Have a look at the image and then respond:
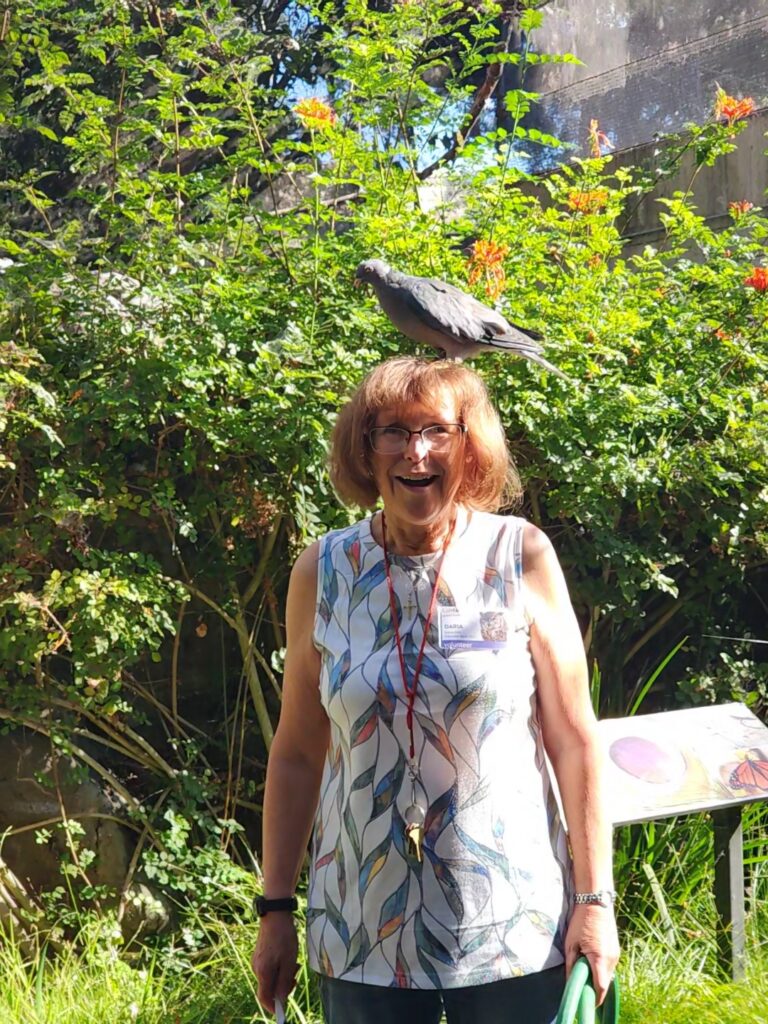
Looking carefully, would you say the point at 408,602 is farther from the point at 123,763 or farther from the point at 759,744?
the point at 123,763

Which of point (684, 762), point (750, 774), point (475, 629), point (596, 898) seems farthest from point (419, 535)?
point (750, 774)

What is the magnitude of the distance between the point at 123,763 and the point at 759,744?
6.70 ft

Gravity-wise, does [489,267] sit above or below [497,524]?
above

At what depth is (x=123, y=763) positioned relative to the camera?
3.64 metres

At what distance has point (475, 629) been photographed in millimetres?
1653

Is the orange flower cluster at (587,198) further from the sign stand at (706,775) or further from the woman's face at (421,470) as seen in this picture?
the woman's face at (421,470)

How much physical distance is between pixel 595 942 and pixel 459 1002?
22 centimetres

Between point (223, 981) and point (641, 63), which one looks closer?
point (223, 981)

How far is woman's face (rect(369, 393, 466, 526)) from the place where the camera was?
172 centimetres

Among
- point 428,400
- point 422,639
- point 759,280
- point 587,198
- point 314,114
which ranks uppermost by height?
point 314,114

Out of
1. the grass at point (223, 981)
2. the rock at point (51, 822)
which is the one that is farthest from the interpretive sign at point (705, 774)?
the rock at point (51, 822)

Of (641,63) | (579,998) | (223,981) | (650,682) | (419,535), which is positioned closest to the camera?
(579,998)

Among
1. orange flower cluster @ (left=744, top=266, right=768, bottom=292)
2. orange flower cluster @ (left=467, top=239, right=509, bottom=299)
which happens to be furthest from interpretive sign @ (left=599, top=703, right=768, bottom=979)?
orange flower cluster @ (left=744, top=266, right=768, bottom=292)

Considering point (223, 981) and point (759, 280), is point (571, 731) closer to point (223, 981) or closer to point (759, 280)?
point (223, 981)
